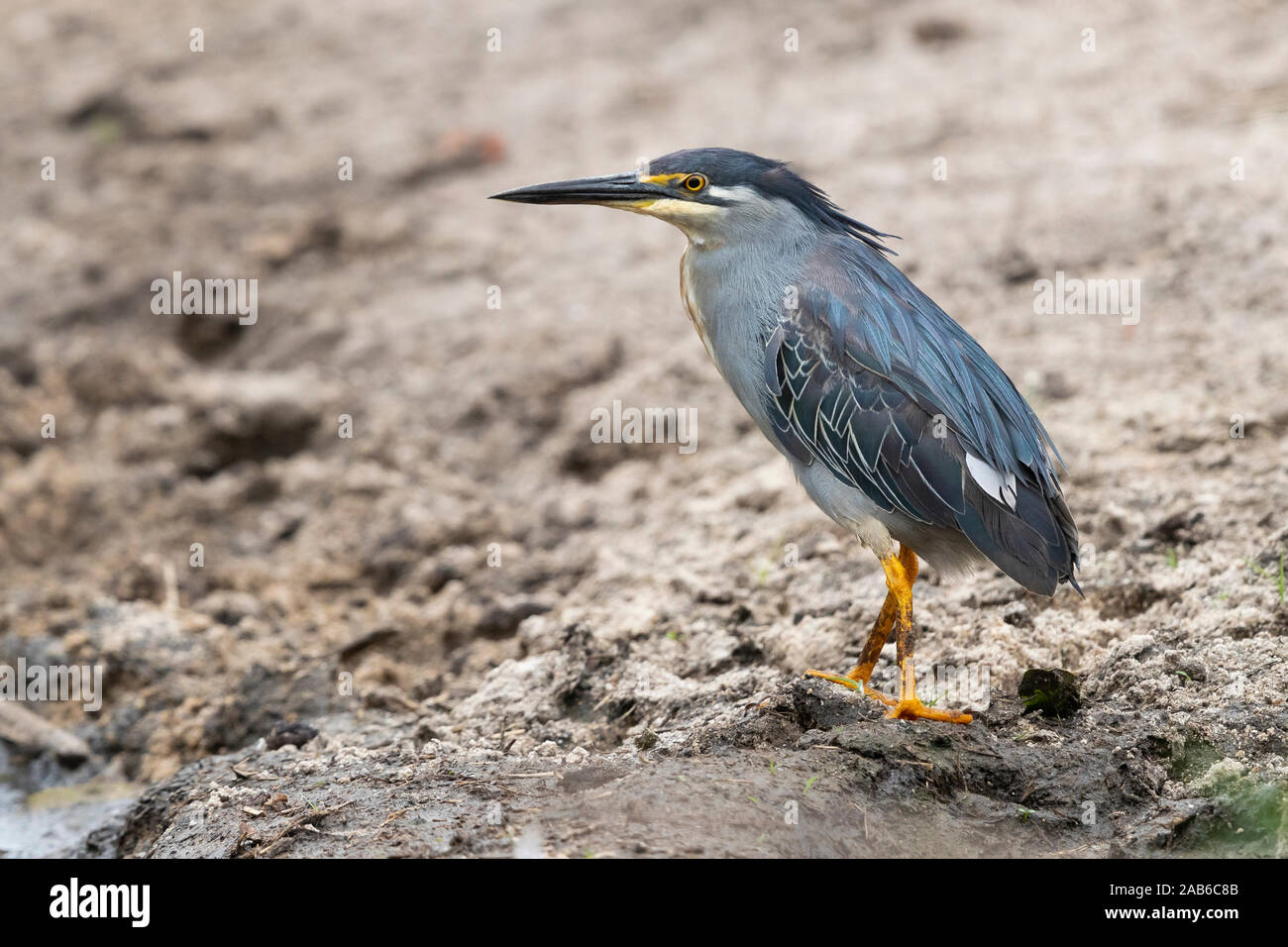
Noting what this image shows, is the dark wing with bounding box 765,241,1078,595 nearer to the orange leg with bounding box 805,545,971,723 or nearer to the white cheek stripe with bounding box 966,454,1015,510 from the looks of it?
the white cheek stripe with bounding box 966,454,1015,510

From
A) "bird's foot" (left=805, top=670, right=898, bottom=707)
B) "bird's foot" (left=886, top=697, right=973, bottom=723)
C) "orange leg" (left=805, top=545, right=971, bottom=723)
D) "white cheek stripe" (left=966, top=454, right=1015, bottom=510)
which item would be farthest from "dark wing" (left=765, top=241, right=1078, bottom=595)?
"bird's foot" (left=805, top=670, right=898, bottom=707)

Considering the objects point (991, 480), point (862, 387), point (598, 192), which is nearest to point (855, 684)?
point (991, 480)

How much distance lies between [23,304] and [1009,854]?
26.4 ft

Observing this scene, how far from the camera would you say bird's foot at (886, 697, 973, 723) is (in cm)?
424

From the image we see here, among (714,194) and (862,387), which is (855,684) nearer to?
(862,387)

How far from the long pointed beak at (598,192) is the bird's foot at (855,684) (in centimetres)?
185

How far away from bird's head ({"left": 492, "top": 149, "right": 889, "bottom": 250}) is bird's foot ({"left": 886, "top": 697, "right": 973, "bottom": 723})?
169 cm

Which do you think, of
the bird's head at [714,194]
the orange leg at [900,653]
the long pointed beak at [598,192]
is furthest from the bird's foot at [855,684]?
the long pointed beak at [598,192]

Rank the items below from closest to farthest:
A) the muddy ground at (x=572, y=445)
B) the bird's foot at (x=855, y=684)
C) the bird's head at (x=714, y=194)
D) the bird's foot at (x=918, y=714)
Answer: the muddy ground at (x=572, y=445) < the bird's foot at (x=918, y=714) < the bird's foot at (x=855, y=684) < the bird's head at (x=714, y=194)

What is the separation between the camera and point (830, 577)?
219 inches

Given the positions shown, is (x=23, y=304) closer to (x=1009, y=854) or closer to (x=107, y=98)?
(x=107, y=98)

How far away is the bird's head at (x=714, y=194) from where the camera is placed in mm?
4660

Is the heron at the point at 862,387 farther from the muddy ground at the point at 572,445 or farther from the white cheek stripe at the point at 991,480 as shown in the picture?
the muddy ground at the point at 572,445
